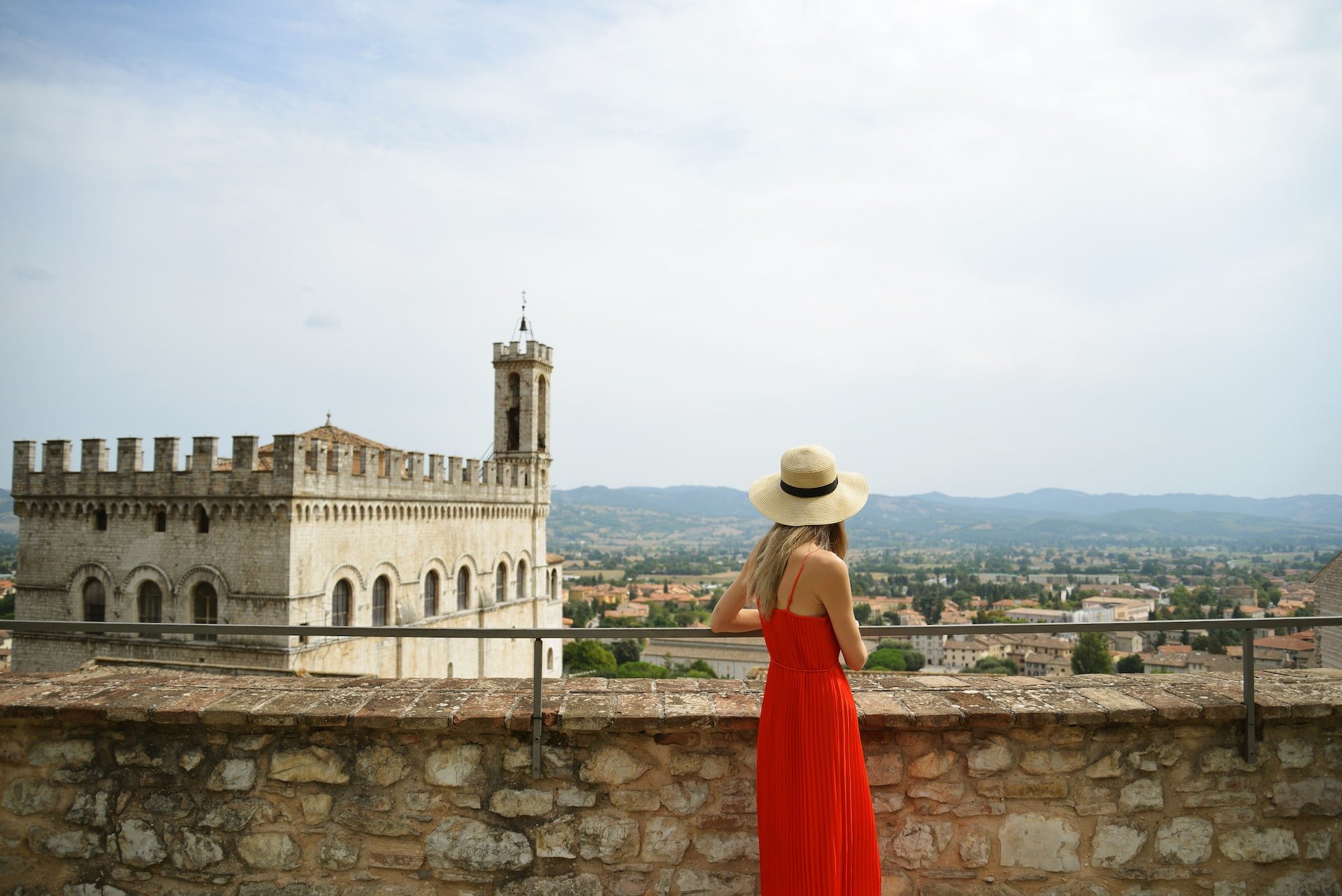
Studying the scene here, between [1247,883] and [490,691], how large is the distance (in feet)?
9.29

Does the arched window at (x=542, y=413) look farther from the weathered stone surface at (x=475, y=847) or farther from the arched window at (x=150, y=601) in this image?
the weathered stone surface at (x=475, y=847)

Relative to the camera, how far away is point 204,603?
2075 cm

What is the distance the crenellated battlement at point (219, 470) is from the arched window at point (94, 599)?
86.1 inches

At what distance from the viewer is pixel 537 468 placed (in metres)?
33.8

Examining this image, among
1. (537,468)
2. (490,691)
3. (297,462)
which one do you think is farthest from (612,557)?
(490,691)

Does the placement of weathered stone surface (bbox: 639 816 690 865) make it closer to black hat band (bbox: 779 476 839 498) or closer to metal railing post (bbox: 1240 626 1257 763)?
black hat band (bbox: 779 476 839 498)

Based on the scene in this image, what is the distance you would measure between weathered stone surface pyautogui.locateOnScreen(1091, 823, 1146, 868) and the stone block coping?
0.39m

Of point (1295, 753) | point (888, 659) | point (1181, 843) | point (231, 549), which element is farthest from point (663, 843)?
point (888, 659)

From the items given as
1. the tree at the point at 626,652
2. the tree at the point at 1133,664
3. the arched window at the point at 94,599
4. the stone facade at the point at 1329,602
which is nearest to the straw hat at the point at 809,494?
the tree at the point at 1133,664

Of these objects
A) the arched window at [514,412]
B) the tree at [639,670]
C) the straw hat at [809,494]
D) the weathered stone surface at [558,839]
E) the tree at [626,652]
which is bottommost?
the tree at [626,652]

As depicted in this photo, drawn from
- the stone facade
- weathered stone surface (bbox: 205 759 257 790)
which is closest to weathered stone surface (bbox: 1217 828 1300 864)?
weathered stone surface (bbox: 205 759 257 790)

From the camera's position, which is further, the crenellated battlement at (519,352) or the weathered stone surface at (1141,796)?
the crenellated battlement at (519,352)

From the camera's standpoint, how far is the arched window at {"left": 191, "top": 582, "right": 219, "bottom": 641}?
811 inches

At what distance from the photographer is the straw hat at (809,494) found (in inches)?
102
